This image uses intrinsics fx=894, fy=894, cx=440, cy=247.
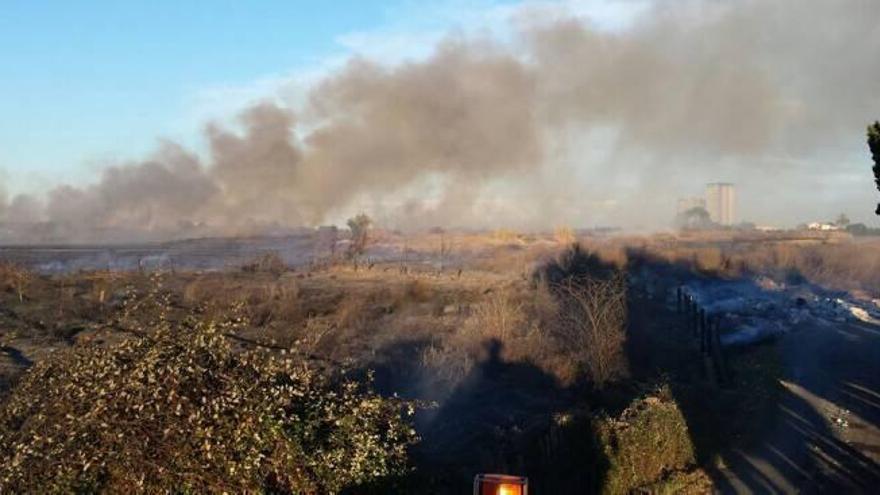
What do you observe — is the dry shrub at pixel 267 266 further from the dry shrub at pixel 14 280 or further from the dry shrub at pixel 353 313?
the dry shrub at pixel 353 313

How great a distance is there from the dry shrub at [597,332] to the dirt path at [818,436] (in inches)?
122

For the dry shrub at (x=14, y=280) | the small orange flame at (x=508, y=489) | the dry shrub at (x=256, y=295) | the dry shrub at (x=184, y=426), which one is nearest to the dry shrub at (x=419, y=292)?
the dry shrub at (x=256, y=295)

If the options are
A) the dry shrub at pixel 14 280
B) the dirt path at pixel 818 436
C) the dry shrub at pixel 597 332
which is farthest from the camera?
the dry shrub at pixel 14 280

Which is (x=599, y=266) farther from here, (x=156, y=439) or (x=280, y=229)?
(x=280, y=229)

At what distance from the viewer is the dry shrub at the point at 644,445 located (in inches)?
396

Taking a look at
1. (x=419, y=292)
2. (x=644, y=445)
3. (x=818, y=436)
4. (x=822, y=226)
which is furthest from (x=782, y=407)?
(x=822, y=226)

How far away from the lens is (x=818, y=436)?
13.6 m

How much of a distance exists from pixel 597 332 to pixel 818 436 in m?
4.86

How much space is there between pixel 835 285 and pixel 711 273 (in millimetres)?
5780

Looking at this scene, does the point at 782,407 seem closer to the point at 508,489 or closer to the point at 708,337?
the point at 708,337

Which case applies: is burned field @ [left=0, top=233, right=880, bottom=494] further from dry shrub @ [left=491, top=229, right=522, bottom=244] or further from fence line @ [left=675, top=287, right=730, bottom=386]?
dry shrub @ [left=491, top=229, right=522, bottom=244]

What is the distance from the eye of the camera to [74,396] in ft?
22.4

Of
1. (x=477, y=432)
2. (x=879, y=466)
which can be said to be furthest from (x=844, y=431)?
(x=477, y=432)

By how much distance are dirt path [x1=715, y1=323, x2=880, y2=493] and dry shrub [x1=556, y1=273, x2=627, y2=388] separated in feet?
10.2
